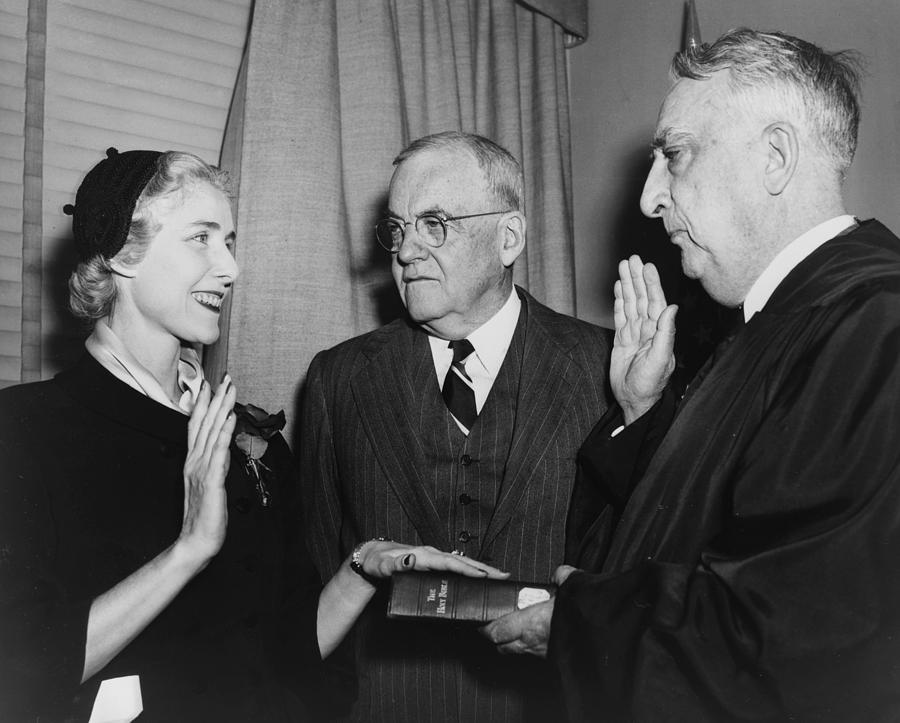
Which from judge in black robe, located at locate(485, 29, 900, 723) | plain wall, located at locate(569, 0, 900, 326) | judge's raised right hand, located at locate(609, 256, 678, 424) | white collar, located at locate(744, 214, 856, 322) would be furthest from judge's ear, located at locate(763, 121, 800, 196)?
plain wall, located at locate(569, 0, 900, 326)

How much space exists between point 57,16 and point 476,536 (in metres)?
2.13

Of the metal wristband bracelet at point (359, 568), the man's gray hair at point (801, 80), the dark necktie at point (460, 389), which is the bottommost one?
the metal wristband bracelet at point (359, 568)

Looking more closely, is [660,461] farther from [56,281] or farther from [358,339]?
[56,281]

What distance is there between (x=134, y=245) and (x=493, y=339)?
95 centimetres

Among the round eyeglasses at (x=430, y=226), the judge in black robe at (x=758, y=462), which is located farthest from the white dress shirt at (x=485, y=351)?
the judge in black robe at (x=758, y=462)

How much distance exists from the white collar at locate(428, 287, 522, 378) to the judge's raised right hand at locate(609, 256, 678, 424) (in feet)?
1.11

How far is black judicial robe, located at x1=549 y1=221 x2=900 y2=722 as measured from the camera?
137 cm

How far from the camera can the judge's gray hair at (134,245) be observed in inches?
78.5

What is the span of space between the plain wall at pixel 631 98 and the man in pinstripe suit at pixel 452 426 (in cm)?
105

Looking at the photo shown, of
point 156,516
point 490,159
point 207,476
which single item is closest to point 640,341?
point 490,159

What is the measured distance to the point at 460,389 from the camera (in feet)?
7.85

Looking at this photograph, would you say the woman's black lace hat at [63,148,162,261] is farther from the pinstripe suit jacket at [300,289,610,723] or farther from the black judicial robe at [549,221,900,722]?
the black judicial robe at [549,221,900,722]

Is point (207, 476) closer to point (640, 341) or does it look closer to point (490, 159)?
point (640, 341)

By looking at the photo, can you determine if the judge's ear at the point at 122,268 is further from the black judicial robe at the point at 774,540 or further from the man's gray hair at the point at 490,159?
the black judicial robe at the point at 774,540
